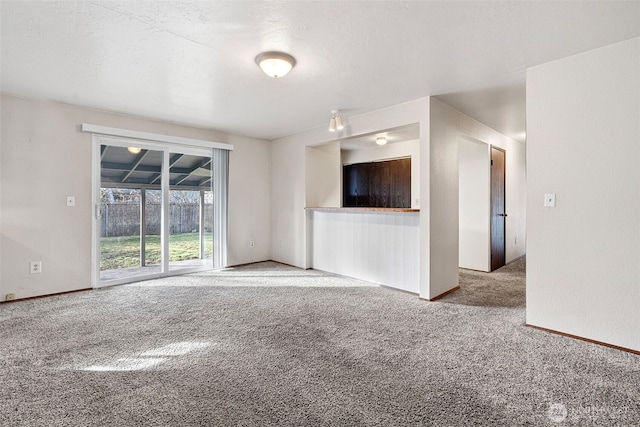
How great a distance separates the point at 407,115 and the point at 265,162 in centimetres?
307

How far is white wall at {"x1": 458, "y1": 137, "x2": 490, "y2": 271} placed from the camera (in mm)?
5020

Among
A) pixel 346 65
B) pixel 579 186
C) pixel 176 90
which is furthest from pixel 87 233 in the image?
pixel 579 186

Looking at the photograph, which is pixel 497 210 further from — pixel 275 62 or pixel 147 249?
pixel 147 249

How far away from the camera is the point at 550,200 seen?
2705 millimetres

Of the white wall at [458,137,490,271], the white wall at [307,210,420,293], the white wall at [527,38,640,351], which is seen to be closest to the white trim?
the white wall at [307,210,420,293]

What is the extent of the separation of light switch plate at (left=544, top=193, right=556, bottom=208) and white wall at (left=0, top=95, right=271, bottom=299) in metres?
5.03

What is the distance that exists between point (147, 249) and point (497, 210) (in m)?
5.73

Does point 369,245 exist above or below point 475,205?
below

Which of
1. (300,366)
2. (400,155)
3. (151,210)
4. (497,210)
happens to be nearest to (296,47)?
(300,366)

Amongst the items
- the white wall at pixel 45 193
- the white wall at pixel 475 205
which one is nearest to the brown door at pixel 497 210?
the white wall at pixel 475 205

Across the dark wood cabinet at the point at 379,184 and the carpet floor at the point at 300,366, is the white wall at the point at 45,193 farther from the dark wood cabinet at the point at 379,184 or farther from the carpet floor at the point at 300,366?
the dark wood cabinet at the point at 379,184

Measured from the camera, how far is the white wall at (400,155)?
6000 mm

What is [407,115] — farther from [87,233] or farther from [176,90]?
[87,233]

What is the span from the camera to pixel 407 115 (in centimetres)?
374
